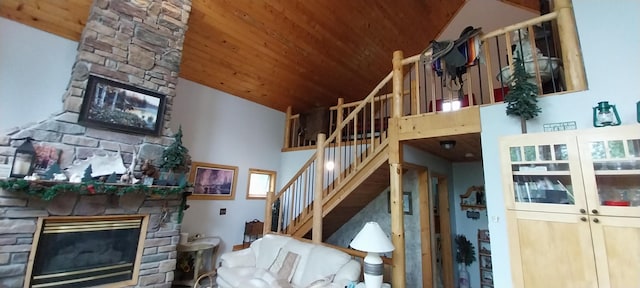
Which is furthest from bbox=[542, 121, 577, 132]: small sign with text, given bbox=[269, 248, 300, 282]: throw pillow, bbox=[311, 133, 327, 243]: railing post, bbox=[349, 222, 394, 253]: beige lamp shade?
bbox=[269, 248, 300, 282]: throw pillow

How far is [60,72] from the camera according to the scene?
Answer: 11.4 ft

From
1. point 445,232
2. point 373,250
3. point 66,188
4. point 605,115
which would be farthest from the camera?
point 445,232

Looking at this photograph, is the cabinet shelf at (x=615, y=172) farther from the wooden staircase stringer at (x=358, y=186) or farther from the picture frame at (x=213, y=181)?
the picture frame at (x=213, y=181)

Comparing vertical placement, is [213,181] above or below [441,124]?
below

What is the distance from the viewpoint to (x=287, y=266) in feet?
11.1

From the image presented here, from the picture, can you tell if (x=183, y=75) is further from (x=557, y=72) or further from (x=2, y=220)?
(x=557, y=72)

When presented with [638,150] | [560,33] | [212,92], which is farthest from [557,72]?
[212,92]

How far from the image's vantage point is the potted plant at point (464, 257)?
4775 mm

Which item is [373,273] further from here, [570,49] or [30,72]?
[30,72]

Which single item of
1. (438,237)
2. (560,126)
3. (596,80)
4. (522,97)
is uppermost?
(596,80)

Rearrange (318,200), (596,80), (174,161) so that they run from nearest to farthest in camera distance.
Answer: (596,80), (174,161), (318,200)

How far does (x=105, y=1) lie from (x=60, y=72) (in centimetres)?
110

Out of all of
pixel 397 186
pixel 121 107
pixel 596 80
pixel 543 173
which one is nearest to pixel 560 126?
pixel 596 80

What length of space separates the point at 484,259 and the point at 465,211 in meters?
0.85
